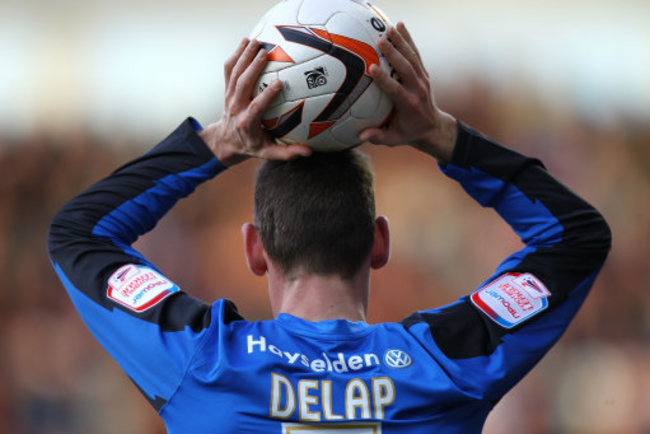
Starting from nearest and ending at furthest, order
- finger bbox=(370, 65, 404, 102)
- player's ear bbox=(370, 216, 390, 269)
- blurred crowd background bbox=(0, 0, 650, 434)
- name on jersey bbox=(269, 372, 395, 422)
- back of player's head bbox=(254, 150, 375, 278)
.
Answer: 1. name on jersey bbox=(269, 372, 395, 422)
2. finger bbox=(370, 65, 404, 102)
3. back of player's head bbox=(254, 150, 375, 278)
4. player's ear bbox=(370, 216, 390, 269)
5. blurred crowd background bbox=(0, 0, 650, 434)

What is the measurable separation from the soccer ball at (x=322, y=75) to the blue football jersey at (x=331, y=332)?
326 mm

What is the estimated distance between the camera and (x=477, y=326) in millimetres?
2014

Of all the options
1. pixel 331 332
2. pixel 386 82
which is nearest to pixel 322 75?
pixel 386 82

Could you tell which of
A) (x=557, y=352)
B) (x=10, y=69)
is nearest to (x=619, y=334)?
(x=557, y=352)

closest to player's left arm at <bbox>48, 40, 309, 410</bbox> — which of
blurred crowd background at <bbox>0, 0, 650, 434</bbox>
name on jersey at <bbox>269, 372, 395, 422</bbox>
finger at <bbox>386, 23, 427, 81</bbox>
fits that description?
name on jersey at <bbox>269, 372, 395, 422</bbox>

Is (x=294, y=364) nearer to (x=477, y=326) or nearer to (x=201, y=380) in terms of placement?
(x=201, y=380)

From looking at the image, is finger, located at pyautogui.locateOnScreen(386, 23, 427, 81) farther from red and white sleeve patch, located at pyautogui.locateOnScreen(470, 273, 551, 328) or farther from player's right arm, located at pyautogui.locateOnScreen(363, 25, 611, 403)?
red and white sleeve patch, located at pyautogui.locateOnScreen(470, 273, 551, 328)

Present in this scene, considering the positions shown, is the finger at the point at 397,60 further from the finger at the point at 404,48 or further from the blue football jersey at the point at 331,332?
the blue football jersey at the point at 331,332

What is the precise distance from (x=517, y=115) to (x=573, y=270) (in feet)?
27.4

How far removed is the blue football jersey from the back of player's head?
0.18 meters

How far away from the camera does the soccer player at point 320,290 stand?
1873mm

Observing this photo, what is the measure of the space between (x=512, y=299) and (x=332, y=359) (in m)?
0.52

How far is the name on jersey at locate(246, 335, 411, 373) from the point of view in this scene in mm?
1909

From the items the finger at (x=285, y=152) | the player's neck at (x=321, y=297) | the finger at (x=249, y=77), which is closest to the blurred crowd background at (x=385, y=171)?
the player's neck at (x=321, y=297)
